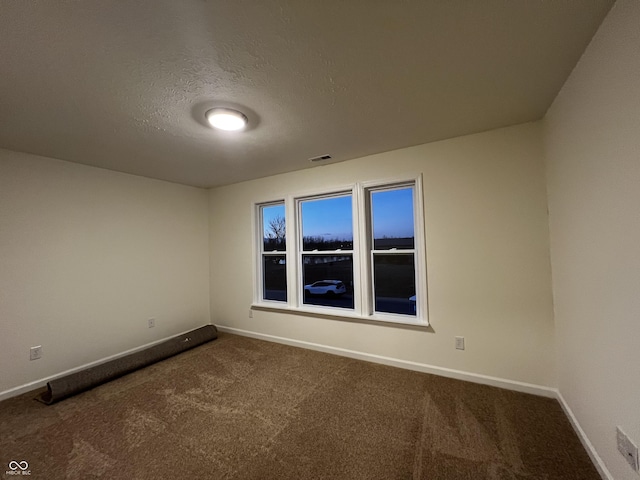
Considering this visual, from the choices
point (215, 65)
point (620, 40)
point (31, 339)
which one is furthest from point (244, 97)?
point (31, 339)

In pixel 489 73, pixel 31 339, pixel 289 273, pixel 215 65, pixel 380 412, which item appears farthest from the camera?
pixel 289 273

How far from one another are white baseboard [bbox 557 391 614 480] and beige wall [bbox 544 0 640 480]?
0.17 ft

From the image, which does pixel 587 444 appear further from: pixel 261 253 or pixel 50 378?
pixel 50 378

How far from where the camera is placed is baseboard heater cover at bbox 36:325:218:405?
8.12ft

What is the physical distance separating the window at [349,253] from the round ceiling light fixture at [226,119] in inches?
60.9

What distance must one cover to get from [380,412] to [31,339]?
356cm

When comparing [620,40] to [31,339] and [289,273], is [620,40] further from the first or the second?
[31,339]

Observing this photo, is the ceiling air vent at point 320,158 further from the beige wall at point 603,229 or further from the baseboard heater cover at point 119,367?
the baseboard heater cover at point 119,367

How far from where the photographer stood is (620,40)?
1.19m

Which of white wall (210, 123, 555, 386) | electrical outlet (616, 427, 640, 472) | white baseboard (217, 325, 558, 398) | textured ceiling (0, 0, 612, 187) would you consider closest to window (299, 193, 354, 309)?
white wall (210, 123, 555, 386)

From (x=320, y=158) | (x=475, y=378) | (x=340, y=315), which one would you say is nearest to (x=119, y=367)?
(x=340, y=315)

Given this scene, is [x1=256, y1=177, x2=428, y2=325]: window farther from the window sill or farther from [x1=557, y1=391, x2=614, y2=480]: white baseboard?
[x1=557, y1=391, x2=614, y2=480]: white baseboard

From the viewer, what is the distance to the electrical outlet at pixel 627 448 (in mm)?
1206

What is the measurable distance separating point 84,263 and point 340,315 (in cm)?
316
